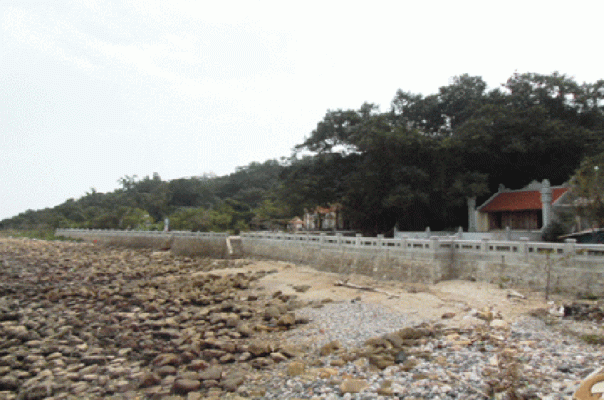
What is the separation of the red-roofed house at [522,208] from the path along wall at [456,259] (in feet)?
35.3

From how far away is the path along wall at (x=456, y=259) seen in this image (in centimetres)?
1161

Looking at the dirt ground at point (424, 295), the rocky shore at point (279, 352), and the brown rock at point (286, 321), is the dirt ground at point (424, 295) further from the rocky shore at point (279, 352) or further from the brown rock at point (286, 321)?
the brown rock at point (286, 321)

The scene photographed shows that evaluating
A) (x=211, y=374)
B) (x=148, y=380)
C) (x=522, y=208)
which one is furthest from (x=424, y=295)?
(x=522, y=208)

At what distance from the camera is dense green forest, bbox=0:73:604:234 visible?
25500mm

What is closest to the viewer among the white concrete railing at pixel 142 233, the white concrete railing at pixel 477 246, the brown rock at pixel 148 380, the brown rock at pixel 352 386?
the brown rock at pixel 352 386

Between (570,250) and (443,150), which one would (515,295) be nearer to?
(570,250)

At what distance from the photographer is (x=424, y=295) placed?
13383mm

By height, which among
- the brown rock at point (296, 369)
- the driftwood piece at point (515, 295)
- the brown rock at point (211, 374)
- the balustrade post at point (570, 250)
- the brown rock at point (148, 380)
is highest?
the balustrade post at point (570, 250)

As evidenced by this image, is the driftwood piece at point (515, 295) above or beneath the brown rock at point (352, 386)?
above

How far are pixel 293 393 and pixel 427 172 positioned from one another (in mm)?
21131

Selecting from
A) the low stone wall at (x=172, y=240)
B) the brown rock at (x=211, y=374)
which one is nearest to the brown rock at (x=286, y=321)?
the brown rock at (x=211, y=374)

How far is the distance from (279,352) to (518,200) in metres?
22.5

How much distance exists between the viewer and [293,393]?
7.19 meters

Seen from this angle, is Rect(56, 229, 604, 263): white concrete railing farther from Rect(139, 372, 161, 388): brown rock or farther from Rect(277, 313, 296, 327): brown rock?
Rect(139, 372, 161, 388): brown rock
